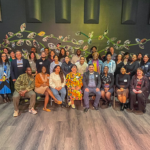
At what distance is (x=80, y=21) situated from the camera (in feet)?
15.4

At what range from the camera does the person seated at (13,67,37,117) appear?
304 cm

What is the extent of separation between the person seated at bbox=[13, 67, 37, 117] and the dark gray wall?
82.9 inches

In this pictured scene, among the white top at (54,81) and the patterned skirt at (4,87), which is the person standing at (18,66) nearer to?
the patterned skirt at (4,87)

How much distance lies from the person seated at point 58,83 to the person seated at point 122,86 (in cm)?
145

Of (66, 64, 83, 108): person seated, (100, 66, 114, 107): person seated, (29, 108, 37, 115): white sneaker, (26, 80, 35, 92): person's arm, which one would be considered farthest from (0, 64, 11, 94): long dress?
(100, 66, 114, 107): person seated

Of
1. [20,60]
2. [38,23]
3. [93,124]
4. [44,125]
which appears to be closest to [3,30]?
[38,23]

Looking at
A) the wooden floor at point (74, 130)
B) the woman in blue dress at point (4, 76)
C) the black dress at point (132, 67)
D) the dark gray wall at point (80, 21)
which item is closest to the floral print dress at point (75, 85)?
the wooden floor at point (74, 130)

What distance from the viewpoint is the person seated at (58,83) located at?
10.8ft

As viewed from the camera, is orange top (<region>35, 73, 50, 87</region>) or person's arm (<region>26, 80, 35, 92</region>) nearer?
person's arm (<region>26, 80, 35, 92</region>)

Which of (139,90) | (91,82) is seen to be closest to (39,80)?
(91,82)

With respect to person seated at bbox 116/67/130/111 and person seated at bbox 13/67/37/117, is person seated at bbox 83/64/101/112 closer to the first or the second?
person seated at bbox 116/67/130/111

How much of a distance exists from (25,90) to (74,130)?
60.7 inches

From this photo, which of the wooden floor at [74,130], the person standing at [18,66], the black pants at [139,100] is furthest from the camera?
the person standing at [18,66]

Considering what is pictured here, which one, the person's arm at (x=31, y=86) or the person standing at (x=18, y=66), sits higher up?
the person standing at (x=18, y=66)
